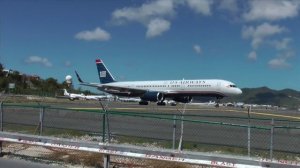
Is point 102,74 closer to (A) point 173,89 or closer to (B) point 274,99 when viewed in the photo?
(A) point 173,89

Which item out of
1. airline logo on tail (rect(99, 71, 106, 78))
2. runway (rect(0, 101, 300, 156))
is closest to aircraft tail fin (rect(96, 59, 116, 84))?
airline logo on tail (rect(99, 71, 106, 78))

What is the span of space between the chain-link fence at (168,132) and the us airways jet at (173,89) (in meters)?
33.0

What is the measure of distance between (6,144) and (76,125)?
470cm

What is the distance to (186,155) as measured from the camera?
9625mm

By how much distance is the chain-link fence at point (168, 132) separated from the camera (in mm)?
13391

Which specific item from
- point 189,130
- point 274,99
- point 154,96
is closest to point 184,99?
point 154,96

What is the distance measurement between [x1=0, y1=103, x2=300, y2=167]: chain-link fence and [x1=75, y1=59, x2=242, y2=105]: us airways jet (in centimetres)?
3304

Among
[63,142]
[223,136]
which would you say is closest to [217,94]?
[223,136]

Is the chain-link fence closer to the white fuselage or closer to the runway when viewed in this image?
the runway

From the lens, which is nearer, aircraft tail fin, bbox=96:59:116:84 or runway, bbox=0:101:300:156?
runway, bbox=0:101:300:156

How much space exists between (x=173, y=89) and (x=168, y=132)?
3898 cm

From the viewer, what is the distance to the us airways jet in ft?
172

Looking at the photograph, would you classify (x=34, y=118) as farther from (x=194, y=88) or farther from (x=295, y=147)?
(x=194, y=88)

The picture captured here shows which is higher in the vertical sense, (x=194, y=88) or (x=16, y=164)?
(x=194, y=88)
